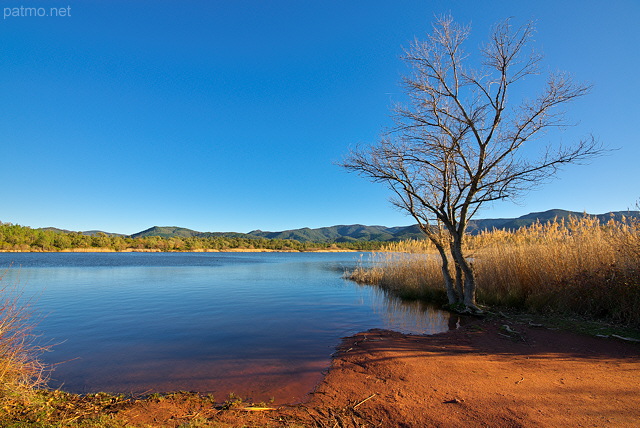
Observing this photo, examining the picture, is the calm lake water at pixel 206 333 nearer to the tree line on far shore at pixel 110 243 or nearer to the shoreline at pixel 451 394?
the shoreline at pixel 451 394

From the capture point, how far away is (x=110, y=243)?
3681 inches

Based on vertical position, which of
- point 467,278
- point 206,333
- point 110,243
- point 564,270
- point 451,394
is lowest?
point 206,333

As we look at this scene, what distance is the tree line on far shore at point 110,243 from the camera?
256ft

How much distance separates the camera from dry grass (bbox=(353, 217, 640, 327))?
26.4ft

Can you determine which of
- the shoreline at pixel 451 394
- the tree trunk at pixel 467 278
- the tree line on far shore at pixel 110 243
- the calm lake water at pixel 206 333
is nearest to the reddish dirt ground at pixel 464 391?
the shoreline at pixel 451 394

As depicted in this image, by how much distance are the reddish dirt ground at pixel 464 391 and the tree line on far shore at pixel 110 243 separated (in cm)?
5457

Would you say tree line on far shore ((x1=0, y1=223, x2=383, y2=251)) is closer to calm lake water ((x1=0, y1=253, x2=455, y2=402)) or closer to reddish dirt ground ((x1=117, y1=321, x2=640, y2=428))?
calm lake water ((x1=0, y1=253, x2=455, y2=402))

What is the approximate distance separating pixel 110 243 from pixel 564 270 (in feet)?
362

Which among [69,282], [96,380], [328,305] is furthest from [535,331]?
[69,282]

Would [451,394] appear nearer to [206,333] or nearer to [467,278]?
[467,278]

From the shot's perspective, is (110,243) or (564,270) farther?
(110,243)

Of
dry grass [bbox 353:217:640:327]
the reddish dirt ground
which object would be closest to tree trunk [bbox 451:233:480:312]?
dry grass [bbox 353:217:640:327]

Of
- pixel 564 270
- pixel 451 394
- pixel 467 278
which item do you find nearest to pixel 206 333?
pixel 451 394

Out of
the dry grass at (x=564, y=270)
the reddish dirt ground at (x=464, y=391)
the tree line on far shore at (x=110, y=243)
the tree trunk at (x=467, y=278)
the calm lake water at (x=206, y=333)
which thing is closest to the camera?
the reddish dirt ground at (x=464, y=391)
